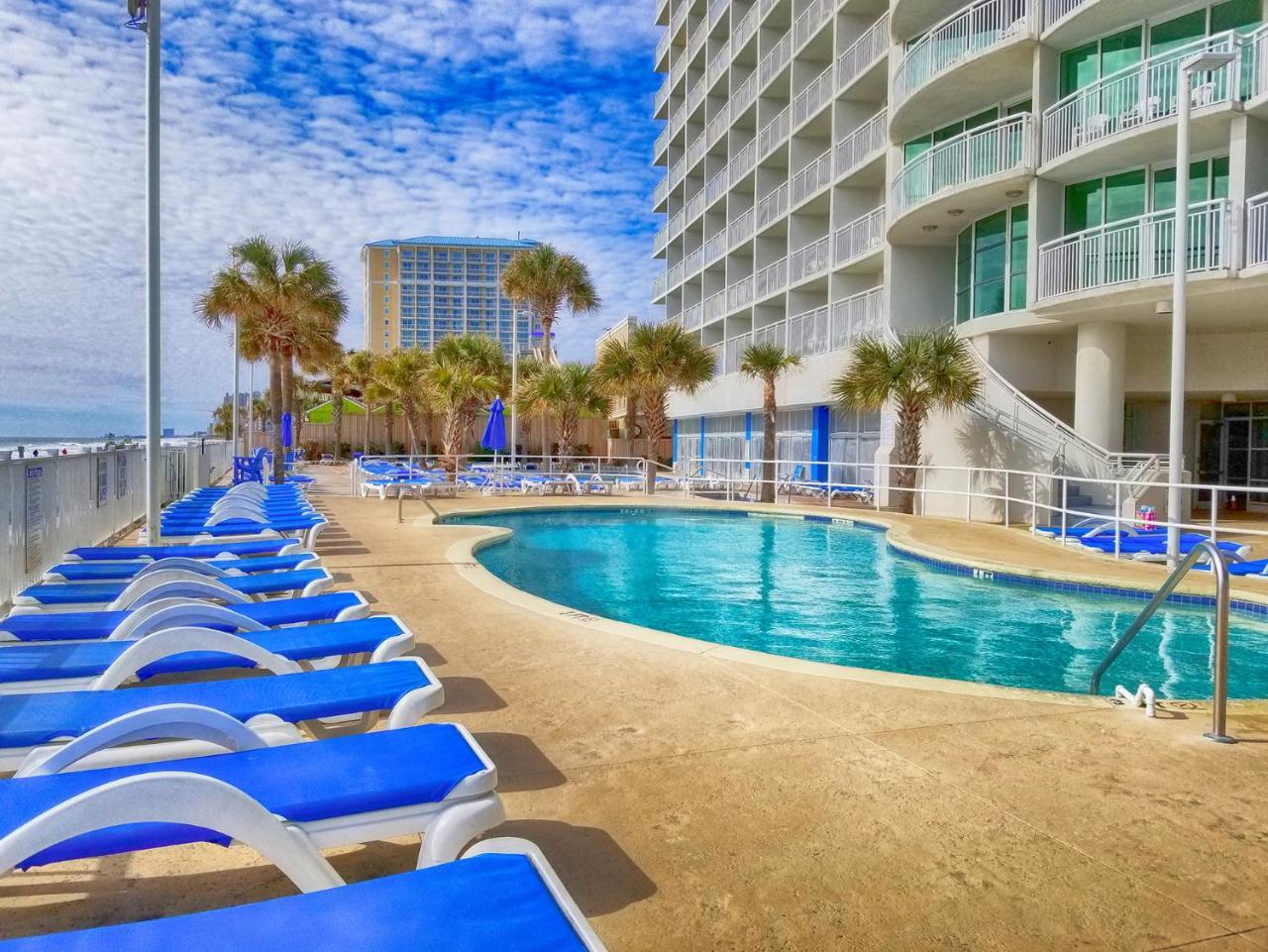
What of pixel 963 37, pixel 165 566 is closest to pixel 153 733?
pixel 165 566

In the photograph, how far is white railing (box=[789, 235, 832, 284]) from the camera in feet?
79.9

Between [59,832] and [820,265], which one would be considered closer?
[59,832]

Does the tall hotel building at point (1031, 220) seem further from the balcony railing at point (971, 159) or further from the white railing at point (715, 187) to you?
the white railing at point (715, 187)

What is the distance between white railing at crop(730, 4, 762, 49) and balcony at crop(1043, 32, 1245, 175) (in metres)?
16.8

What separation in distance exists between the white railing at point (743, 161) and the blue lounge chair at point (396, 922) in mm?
30169

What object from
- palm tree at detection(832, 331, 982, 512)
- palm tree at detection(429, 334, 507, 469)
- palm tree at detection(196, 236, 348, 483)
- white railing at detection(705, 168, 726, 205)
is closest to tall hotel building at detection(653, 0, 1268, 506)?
palm tree at detection(832, 331, 982, 512)

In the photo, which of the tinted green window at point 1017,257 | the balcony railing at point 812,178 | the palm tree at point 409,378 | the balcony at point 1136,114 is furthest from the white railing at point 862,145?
the palm tree at point 409,378

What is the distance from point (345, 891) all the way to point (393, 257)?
12200 centimetres

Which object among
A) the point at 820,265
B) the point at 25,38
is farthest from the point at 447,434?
the point at 25,38

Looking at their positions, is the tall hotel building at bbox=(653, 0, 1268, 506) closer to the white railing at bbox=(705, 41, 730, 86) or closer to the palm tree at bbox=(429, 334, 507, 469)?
the white railing at bbox=(705, 41, 730, 86)

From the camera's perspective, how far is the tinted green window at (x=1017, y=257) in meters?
16.9

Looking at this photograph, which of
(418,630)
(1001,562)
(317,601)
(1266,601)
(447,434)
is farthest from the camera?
(447,434)

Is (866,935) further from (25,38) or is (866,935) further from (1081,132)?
(1081,132)

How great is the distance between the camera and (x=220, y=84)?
10.6 meters
